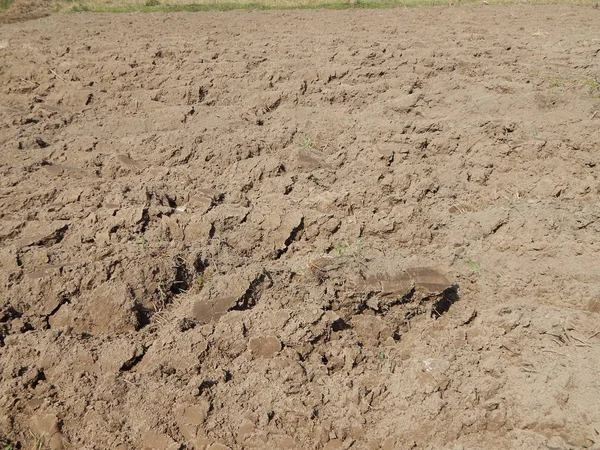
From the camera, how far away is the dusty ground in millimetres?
2568

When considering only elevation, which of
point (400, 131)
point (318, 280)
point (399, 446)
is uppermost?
point (400, 131)

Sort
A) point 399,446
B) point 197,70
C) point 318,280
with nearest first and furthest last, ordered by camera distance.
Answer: point 399,446 → point 318,280 → point 197,70

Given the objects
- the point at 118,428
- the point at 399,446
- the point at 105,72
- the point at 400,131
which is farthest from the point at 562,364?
the point at 105,72

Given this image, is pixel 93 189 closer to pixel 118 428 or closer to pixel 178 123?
pixel 178 123

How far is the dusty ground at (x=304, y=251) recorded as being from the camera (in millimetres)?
2568

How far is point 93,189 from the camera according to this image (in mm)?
4270

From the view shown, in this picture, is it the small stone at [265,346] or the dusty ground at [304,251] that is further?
the small stone at [265,346]

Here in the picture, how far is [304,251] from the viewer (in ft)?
12.4

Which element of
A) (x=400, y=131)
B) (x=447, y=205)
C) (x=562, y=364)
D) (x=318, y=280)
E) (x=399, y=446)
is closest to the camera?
(x=399, y=446)

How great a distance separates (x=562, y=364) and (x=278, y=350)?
1.38 meters

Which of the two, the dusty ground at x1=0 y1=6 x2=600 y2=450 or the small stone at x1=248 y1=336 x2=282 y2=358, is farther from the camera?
the small stone at x1=248 y1=336 x2=282 y2=358

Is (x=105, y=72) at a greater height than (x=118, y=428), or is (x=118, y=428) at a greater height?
(x=105, y=72)

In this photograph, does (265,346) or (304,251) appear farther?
(304,251)

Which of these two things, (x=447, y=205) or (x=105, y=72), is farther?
(x=105, y=72)
